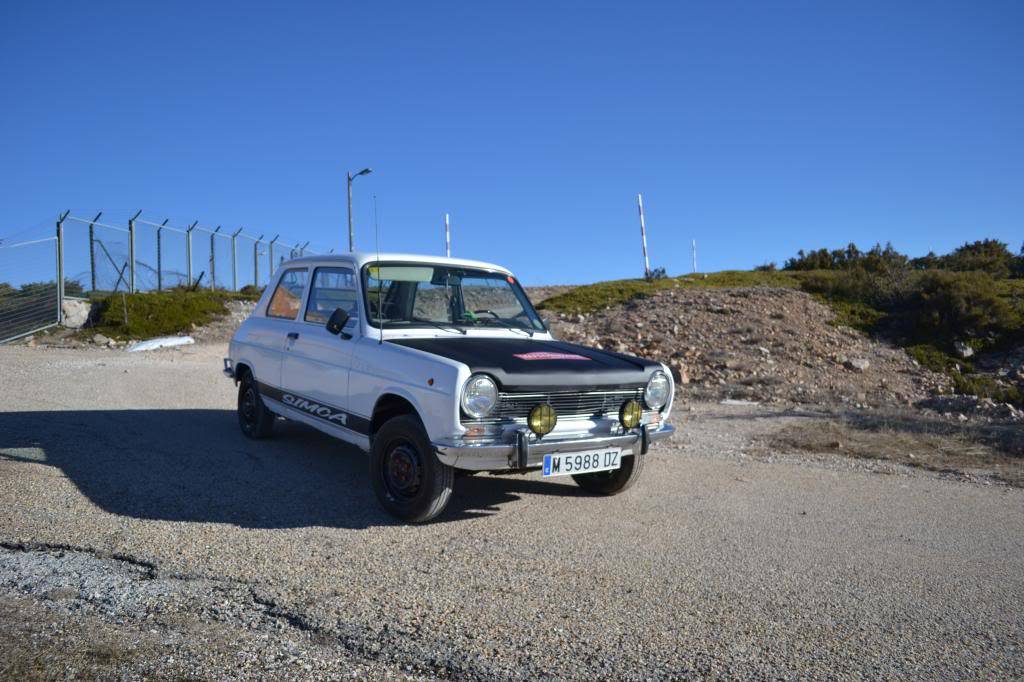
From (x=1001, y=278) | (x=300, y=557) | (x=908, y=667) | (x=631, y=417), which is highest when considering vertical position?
(x=1001, y=278)

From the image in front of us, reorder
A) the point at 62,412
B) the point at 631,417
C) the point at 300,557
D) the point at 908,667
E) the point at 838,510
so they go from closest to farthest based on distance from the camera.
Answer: the point at 908,667
the point at 300,557
the point at 631,417
the point at 838,510
the point at 62,412

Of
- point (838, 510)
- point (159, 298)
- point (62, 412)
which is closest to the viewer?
point (838, 510)

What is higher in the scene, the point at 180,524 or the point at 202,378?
the point at 202,378

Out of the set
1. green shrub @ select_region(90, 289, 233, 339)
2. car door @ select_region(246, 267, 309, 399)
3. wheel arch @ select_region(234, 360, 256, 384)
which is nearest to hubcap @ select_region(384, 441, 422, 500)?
car door @ select_region(246, 267, 309, 399)

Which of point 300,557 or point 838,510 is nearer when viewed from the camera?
point 300,557

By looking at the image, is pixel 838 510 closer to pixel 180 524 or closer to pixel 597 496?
pixel 597 496

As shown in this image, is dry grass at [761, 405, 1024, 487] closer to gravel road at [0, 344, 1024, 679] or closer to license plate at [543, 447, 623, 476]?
gravel road at [0, 344, 1024, 679]

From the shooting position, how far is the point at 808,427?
9.27m

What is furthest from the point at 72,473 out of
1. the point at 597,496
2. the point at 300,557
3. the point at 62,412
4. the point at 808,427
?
the point at 808,427

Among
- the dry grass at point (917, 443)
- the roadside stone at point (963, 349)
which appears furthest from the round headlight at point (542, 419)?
the roadside stone at point (963, 349)

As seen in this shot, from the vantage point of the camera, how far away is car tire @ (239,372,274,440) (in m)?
7.33

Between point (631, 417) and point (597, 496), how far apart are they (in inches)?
35.9

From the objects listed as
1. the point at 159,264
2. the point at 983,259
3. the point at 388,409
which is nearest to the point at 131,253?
the point at 159,264

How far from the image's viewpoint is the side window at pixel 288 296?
6.80 metres
